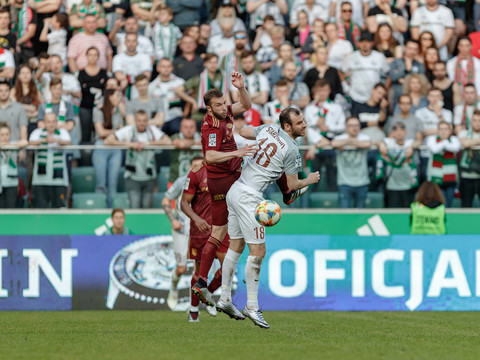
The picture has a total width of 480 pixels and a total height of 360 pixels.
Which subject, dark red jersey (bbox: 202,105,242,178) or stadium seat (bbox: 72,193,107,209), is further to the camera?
stadium seat (bbox: 72,193,107,209)

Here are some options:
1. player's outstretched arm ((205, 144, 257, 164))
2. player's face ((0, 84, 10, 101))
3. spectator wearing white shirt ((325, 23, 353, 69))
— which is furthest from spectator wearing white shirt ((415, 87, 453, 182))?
player's outstretched arm ((205, 144, 257, 164))

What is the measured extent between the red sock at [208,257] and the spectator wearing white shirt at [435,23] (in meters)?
9.95

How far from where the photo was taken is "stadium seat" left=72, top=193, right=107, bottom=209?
17.1 m

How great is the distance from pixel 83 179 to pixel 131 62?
136 inches

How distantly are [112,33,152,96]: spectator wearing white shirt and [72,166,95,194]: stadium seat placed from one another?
111 inches

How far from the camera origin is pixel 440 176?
56.0ft

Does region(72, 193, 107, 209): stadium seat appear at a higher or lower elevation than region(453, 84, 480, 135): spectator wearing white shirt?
lower

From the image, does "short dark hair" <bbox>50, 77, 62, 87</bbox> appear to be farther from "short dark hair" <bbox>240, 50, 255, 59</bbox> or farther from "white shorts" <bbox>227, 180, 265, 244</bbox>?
"white shorts" <bbox>227, 180, 265, 244</bbox>

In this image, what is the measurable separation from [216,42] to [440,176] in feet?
18.4

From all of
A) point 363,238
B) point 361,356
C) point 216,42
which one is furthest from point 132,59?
point 361,356

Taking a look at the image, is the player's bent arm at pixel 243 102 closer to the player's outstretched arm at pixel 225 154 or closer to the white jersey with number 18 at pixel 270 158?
the white jersey with number 18 at pixel 270 158

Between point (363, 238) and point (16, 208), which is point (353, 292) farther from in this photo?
point (16, 208)

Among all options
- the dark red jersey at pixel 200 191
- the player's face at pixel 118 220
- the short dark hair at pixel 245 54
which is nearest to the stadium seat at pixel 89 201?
the player's face at pixel 118 220

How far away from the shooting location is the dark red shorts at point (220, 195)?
11891 millimetres
